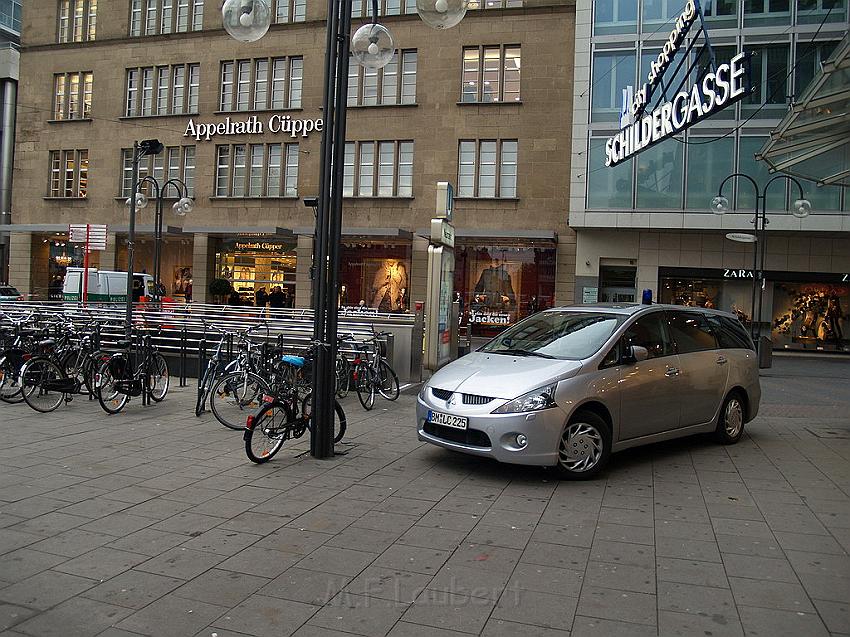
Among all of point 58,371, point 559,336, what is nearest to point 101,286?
point 58,371

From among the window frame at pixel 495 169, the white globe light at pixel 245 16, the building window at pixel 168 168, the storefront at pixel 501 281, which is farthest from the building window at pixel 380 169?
the white globe light at pixel 245 16

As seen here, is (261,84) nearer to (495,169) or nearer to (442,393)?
(495,169)

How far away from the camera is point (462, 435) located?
23.6 ft

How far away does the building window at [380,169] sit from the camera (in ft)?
103

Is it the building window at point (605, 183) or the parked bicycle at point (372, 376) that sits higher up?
the building window at point (605, 183)

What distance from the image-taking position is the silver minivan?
274 inches

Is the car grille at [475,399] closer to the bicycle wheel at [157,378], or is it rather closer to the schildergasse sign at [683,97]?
the bicycle wheel at [157,378]

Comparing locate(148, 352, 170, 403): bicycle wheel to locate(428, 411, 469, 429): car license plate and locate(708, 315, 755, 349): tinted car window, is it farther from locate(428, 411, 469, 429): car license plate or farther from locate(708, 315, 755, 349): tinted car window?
locate(708, 315, 755, 349): tinted car window

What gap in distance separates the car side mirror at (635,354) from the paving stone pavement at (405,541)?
1.14 metres

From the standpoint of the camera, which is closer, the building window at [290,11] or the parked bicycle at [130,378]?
the parked bicycle at [130,378]

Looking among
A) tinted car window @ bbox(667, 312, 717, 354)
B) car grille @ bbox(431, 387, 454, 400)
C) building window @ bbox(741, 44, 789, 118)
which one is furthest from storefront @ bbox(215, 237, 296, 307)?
car grille @ bbox(431, 387, 454, 400)

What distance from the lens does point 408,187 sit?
1228 inches

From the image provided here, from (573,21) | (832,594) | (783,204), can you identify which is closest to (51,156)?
(573,21)

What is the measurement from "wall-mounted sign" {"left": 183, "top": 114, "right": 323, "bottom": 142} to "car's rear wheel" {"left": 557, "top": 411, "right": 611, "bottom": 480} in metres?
26.9
